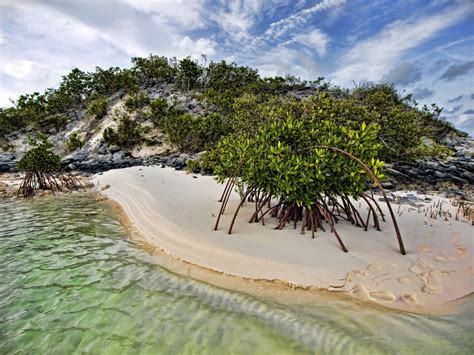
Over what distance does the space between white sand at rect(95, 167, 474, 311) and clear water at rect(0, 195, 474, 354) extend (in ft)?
1.76

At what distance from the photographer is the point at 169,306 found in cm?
486

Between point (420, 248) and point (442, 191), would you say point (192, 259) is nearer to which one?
point (420, 248)

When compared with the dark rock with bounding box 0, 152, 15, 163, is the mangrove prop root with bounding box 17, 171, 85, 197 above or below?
below

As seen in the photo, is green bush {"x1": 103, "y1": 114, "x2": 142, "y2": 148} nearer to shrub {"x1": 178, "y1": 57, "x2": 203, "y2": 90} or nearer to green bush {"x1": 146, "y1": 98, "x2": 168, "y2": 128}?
green bush {"x1": 146, "y1": 98, "x2": 168, "y2": 128}

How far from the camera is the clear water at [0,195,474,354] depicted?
3.92 metres

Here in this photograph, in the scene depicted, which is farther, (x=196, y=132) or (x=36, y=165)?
(x=196, y=132)

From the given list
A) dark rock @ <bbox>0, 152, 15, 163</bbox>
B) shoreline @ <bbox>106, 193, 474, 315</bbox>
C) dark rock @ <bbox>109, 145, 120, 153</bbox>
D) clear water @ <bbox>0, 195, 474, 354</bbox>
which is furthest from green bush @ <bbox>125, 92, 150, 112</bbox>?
shoreline @ <bbox>106, 193, 474, 315</bbox>

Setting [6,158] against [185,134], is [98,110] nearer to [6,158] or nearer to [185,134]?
[6,158]

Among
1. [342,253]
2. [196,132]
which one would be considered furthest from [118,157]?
[342,253]

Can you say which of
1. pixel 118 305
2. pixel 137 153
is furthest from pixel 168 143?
pixel 118 305

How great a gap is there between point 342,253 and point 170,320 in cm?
402

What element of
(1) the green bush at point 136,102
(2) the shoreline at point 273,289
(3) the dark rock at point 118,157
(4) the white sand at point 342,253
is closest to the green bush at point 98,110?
(1) the green bush at point 136,102

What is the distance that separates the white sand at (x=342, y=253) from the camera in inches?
202

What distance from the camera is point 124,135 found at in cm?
3378
